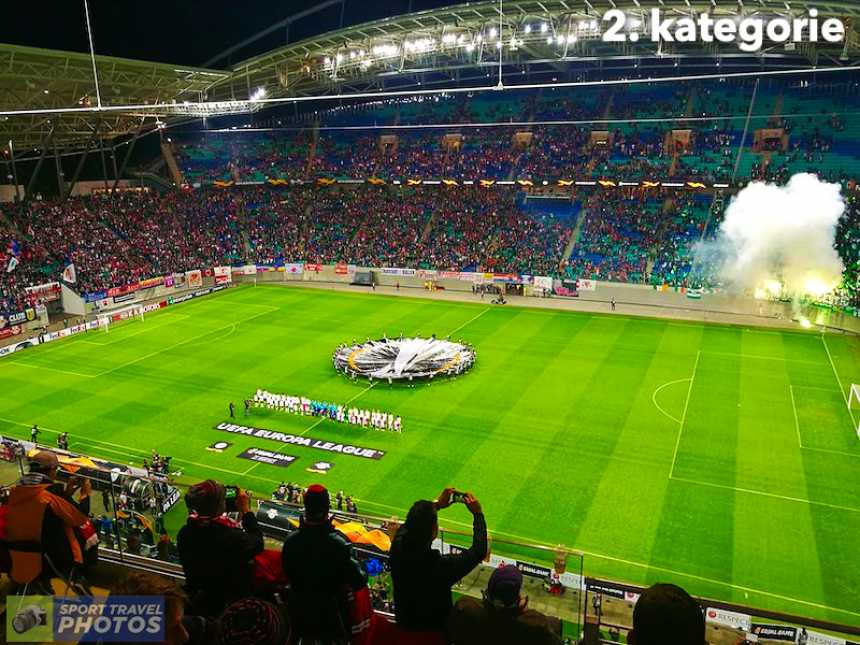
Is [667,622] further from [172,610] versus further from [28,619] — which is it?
[28,619]

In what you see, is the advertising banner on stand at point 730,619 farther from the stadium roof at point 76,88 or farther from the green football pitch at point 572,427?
the stadium roof at point 76,88

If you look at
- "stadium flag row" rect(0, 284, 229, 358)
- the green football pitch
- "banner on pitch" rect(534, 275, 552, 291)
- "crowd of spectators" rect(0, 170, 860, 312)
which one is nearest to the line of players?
the green football pitch

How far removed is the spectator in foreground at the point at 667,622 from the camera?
137 inches

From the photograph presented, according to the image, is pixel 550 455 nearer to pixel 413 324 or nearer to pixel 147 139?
pixel 413 324

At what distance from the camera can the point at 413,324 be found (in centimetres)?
4003

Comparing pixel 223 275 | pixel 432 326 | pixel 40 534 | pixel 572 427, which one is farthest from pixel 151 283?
pixel 40 534

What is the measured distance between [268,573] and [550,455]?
18.5 metres

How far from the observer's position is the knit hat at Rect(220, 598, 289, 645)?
11.4ft

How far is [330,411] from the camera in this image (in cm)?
2562

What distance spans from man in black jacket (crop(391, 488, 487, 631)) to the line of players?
19670mm

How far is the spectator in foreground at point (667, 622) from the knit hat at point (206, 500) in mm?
3151

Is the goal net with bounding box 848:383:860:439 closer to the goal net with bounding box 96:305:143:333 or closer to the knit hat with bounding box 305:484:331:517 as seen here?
the knit hat with bounding box 305:484:331:517

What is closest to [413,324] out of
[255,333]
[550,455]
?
[255,333]

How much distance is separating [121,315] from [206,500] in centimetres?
4146
